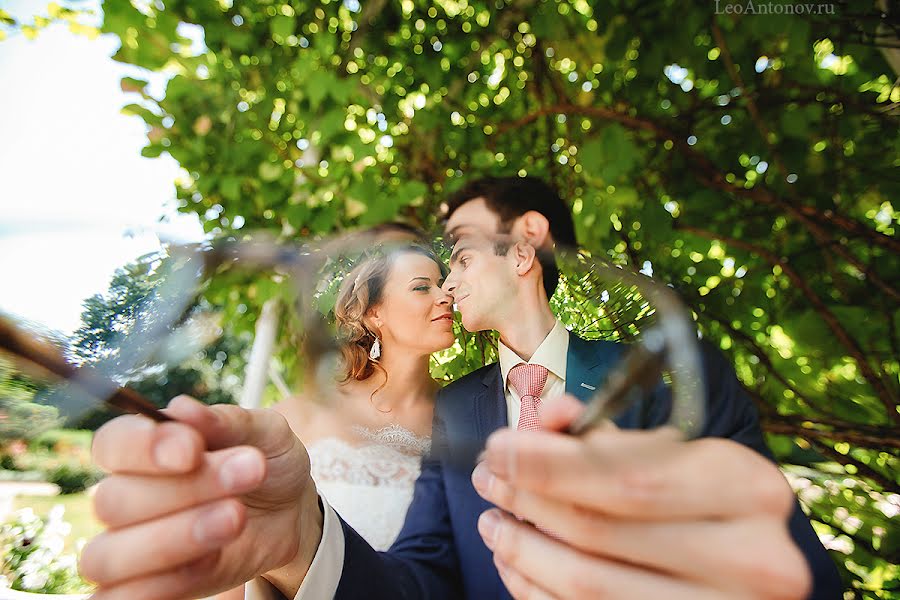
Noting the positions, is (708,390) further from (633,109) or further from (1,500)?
(633,109)

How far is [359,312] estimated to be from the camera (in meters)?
0.32

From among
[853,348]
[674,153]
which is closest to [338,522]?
[853,348]

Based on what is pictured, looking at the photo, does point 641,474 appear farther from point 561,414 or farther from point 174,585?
point 174,585

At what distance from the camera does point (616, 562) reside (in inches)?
10.4

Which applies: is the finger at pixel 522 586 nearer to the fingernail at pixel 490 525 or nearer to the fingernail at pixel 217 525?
the fingernail at pixel 490 525

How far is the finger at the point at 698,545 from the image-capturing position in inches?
9.2

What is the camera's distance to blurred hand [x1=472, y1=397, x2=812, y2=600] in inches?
9.2

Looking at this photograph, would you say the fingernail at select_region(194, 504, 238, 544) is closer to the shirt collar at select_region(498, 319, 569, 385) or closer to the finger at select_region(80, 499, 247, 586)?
the finger at select_region(80, 499, 247, 586)

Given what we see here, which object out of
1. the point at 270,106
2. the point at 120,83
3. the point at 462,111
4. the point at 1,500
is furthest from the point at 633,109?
the point at 1,500

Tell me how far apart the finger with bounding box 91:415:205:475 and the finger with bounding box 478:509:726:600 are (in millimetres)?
176

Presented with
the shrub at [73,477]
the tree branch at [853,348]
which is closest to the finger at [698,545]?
the shrub at [73,477]

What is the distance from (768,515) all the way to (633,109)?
1.16 m

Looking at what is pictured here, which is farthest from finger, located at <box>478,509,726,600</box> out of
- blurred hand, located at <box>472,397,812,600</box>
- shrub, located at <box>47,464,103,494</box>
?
shrub, located at <box>47,464,103,494</box>

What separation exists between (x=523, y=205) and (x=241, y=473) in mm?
250
